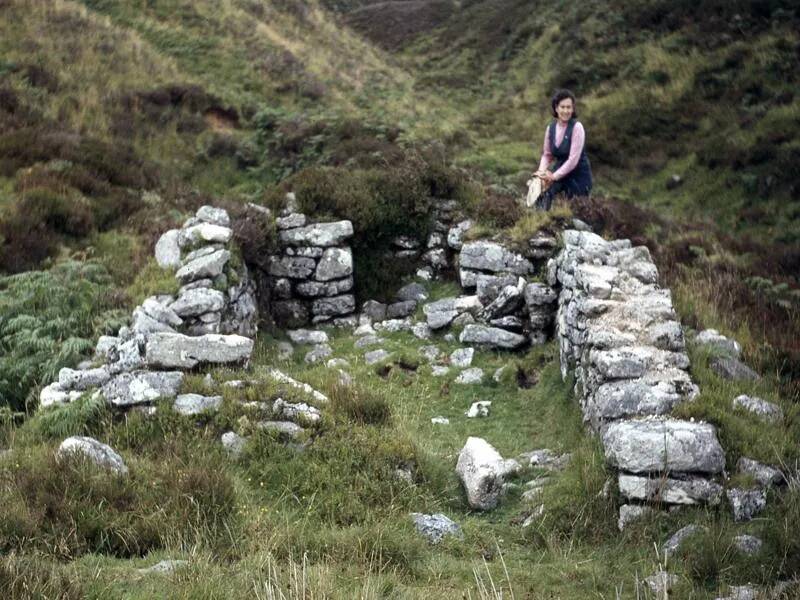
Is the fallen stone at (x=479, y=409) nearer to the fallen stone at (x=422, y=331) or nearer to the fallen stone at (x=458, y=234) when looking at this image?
the fallen stone at (x=422, y=331)

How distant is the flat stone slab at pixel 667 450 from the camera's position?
543 cm

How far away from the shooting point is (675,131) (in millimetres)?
22078

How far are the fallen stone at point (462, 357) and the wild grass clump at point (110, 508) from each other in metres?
4.59

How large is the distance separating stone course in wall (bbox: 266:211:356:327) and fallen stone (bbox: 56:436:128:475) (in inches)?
239

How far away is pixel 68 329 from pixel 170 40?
639 inches

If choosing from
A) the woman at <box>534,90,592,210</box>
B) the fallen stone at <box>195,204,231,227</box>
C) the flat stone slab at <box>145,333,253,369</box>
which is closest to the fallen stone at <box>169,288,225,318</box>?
the flat stone slab at <box>145,333,253,369</box>

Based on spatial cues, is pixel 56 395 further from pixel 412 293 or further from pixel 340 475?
pixel 412 293

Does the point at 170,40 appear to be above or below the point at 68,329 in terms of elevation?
above

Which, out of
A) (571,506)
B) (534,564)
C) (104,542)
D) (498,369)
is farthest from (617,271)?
(104,542)

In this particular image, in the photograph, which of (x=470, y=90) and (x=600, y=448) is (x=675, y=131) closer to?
(x=470, y=90)

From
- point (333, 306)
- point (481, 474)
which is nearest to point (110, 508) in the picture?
point (481, 474)

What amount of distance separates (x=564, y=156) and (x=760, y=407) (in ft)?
19.6

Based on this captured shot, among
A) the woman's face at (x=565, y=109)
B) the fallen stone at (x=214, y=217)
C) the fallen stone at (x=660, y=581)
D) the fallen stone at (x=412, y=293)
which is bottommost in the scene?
the fallen stone at (x=412, y=293)

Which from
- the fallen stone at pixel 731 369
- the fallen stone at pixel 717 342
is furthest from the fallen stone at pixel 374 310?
the fallen stone at pixel 731 369
